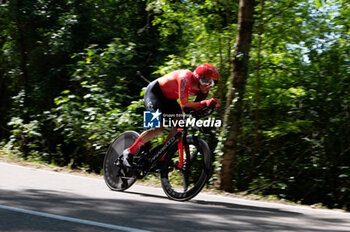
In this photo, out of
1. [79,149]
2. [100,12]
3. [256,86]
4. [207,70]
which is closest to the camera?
[207,70]

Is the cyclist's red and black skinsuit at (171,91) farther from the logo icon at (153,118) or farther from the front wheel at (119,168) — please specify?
the front wheel at (119,168)

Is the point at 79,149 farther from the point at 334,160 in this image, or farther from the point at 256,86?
the point at 334,160

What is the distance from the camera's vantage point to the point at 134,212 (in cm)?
486

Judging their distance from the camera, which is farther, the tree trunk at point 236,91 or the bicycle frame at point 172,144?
the tree trunk at point 236,91

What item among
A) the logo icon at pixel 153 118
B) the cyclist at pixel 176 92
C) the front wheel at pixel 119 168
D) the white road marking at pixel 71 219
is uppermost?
the cyclist at pixel 176 92

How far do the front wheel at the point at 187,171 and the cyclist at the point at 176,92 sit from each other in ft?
1.38

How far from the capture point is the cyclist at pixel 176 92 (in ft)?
17.9

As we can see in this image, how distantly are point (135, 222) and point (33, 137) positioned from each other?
8562 mm

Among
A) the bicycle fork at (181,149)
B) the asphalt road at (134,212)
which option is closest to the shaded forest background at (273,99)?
the bicycle fork at (181,149)

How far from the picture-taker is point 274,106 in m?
8.39

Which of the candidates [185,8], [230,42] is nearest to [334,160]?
[230,42]

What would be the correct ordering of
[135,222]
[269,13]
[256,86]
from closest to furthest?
[135,222], [256,86], [269,13]

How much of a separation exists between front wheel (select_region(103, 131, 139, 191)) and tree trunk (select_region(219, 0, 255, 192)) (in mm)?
1784

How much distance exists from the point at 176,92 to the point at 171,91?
7 centimetres
